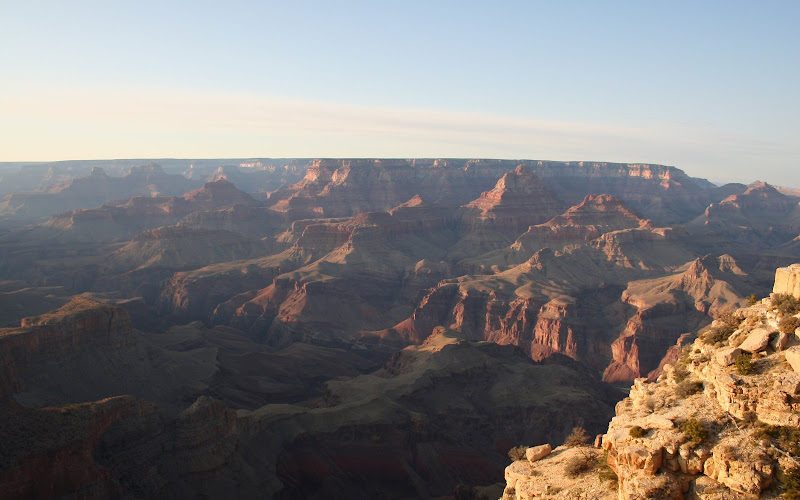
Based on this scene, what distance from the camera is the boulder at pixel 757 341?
26234mm

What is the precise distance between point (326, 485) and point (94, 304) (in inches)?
1591

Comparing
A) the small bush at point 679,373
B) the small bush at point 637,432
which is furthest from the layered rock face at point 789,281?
the small bush at point 637,432

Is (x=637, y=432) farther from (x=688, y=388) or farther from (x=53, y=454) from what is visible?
(x=53, y=454)

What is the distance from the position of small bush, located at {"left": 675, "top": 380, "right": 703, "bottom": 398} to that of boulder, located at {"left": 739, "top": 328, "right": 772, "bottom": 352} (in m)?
2.54

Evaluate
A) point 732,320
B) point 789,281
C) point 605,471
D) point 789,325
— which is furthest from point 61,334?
point 789,325

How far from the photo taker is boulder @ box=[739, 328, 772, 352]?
26.2 metres

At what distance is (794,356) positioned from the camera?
24.3 meters

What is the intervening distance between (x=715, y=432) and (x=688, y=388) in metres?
4.48

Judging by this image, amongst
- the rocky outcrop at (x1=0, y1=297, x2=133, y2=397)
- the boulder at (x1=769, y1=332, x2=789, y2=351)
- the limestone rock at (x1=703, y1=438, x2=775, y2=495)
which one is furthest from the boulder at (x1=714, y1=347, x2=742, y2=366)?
the rocky outcrop at (x1=0, y1=297, x2=133, y2=397)

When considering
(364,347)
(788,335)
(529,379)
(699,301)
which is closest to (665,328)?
(699,301)

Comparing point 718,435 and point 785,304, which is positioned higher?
point 785,304

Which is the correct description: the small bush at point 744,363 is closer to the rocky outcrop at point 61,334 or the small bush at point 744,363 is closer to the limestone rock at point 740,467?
the limestone rock at point 740,467

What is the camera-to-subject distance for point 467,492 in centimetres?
5747

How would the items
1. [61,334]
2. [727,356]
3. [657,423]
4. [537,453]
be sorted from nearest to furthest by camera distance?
[657,423] → [727,356] → [537,453] → [61,334]
